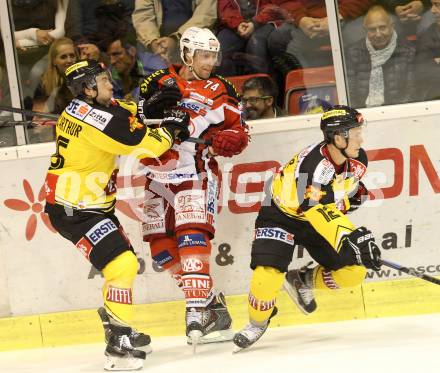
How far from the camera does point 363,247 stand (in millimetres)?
4410

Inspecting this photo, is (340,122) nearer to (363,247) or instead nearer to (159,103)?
(363,247)

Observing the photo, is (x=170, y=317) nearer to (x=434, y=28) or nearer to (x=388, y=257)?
(x=388, y=257)

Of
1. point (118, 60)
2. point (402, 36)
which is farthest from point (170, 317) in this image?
point (402, 36)

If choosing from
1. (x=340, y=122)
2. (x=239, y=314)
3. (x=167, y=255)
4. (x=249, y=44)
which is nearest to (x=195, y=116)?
(x=249, y=44)

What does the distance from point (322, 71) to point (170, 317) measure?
154 cm

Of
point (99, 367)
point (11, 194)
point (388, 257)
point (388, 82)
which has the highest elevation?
point (388, 82)

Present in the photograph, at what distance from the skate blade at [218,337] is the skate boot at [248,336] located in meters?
0.30

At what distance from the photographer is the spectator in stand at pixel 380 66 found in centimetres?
517

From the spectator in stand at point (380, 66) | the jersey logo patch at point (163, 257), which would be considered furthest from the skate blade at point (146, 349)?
the spectator in stand at point (380, 66)

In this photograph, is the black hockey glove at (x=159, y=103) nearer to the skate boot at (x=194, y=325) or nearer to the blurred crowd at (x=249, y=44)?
the blurred crowd at (x=249, y=44)

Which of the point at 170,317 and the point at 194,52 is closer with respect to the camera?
the point at 194,52

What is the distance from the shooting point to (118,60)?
540 centimetres

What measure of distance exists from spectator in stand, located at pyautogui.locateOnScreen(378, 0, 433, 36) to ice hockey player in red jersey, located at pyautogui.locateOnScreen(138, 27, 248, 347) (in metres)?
0.93

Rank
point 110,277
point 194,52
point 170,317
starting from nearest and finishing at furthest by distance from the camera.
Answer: point 110,277, point 194,52, point 170,317
